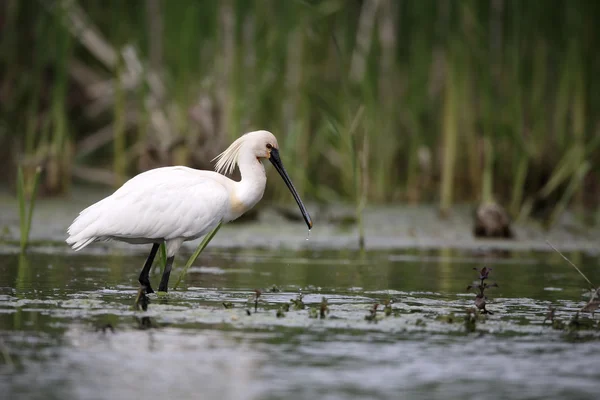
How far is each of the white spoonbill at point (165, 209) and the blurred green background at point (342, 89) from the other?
3.92 meters

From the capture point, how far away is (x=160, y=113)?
15320mm

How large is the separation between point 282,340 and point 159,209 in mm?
2574

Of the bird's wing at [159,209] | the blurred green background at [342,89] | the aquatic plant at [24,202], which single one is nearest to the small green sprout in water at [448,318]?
the bird's wing at [159,209]

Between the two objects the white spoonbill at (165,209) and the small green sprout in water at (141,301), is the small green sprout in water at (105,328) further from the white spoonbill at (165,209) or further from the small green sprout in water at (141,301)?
the white spoonbill at (165,209)

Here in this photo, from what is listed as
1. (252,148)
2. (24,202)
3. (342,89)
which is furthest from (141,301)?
(342,89)

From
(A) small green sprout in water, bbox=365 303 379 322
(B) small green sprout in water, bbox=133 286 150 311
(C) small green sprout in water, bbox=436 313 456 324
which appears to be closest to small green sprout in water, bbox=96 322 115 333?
(B) small green sprout in water, bbox=133 286 150 311

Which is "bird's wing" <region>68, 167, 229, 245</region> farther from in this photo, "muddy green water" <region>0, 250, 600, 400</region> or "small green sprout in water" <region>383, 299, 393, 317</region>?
"small green sprout in water" <region>383, 299, 393, 317</region>

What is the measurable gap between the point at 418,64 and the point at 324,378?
10.0 metres

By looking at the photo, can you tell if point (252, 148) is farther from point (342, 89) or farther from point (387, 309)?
point (342, 89)

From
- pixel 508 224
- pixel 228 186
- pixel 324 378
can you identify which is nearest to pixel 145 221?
pixel 228 186

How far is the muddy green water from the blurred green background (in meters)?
4.23

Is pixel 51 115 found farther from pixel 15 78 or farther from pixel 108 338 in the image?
pixel 108 338

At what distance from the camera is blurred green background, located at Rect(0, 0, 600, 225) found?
1379 cm

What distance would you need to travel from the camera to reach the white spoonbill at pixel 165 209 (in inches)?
323
